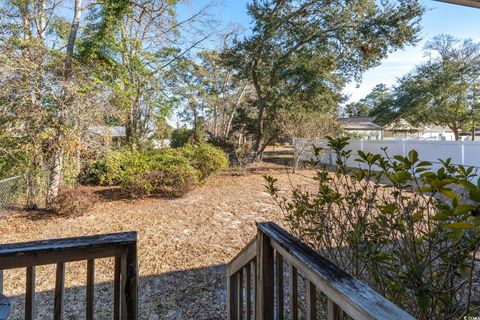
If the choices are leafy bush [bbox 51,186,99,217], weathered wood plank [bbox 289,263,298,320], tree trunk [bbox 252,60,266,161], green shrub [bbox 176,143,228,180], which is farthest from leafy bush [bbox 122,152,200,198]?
tree trunk [bbox 252,60,266,161]

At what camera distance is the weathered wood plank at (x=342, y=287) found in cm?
63

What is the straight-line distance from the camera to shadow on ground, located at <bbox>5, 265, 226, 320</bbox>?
2.76 metres

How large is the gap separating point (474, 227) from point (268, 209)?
5.45 metres

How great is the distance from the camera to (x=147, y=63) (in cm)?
910

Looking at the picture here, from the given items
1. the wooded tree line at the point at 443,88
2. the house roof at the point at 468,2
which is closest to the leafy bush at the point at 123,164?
the house roof at the point at 468,2

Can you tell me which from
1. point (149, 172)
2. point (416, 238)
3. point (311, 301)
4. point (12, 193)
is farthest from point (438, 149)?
point (12, 193)

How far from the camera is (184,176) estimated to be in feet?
22.3

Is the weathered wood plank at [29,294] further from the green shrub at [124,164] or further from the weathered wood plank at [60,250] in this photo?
the green shrub at [124,164]

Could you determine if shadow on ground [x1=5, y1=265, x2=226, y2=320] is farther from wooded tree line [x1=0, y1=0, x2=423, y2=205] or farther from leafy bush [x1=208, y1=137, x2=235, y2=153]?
leafy bush [x1=208, y1=137, x2=235, y2=153]

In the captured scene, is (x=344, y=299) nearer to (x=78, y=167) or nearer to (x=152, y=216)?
(x=152, y=216)

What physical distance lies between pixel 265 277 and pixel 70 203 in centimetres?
537

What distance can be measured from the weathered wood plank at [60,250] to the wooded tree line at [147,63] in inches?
208

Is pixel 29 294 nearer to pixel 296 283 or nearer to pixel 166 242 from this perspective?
pixel 296 283

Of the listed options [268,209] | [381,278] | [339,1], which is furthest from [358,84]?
[381,278]
